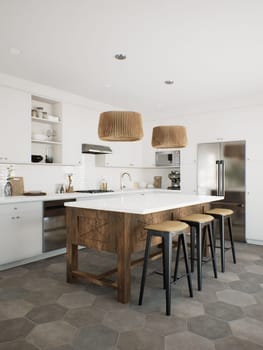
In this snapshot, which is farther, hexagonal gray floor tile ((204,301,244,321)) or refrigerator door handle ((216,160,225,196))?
refrigerator door handle ((216,160,225,196))

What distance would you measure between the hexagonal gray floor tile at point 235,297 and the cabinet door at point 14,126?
3.33 meters

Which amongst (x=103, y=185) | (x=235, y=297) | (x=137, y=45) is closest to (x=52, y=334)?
(x=235, y=297)

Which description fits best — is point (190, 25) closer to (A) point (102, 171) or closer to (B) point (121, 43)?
(B) point (121, 43)

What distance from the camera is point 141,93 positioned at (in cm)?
520

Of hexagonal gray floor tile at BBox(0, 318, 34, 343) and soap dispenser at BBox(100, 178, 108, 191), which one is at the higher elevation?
soap dispenser at BBox(100, 178, 108, 191)

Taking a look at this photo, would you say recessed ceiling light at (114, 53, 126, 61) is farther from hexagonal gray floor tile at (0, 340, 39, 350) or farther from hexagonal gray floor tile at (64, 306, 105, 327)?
hexagonal gray floor tile at (0, 340, 39, 350)

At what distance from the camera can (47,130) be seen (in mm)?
5145

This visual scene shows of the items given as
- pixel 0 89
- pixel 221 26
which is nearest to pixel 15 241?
pixel 0 89

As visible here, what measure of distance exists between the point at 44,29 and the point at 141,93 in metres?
2.53

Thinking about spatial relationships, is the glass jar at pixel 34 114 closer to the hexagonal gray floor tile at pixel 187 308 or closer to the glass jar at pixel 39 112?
the glass jar at pixel 39 112

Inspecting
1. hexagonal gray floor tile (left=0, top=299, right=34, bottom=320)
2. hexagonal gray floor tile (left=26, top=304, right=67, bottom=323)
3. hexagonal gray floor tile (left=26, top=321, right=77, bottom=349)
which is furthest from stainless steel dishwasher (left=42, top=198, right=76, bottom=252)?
hexagonal gray floor tile (left=26, top=321, right=77, bottom=349)

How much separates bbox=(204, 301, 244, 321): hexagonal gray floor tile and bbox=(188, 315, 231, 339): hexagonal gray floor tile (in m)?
0.09

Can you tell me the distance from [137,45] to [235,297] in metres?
2.96

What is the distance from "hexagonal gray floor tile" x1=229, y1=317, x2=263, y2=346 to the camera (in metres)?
2.23
